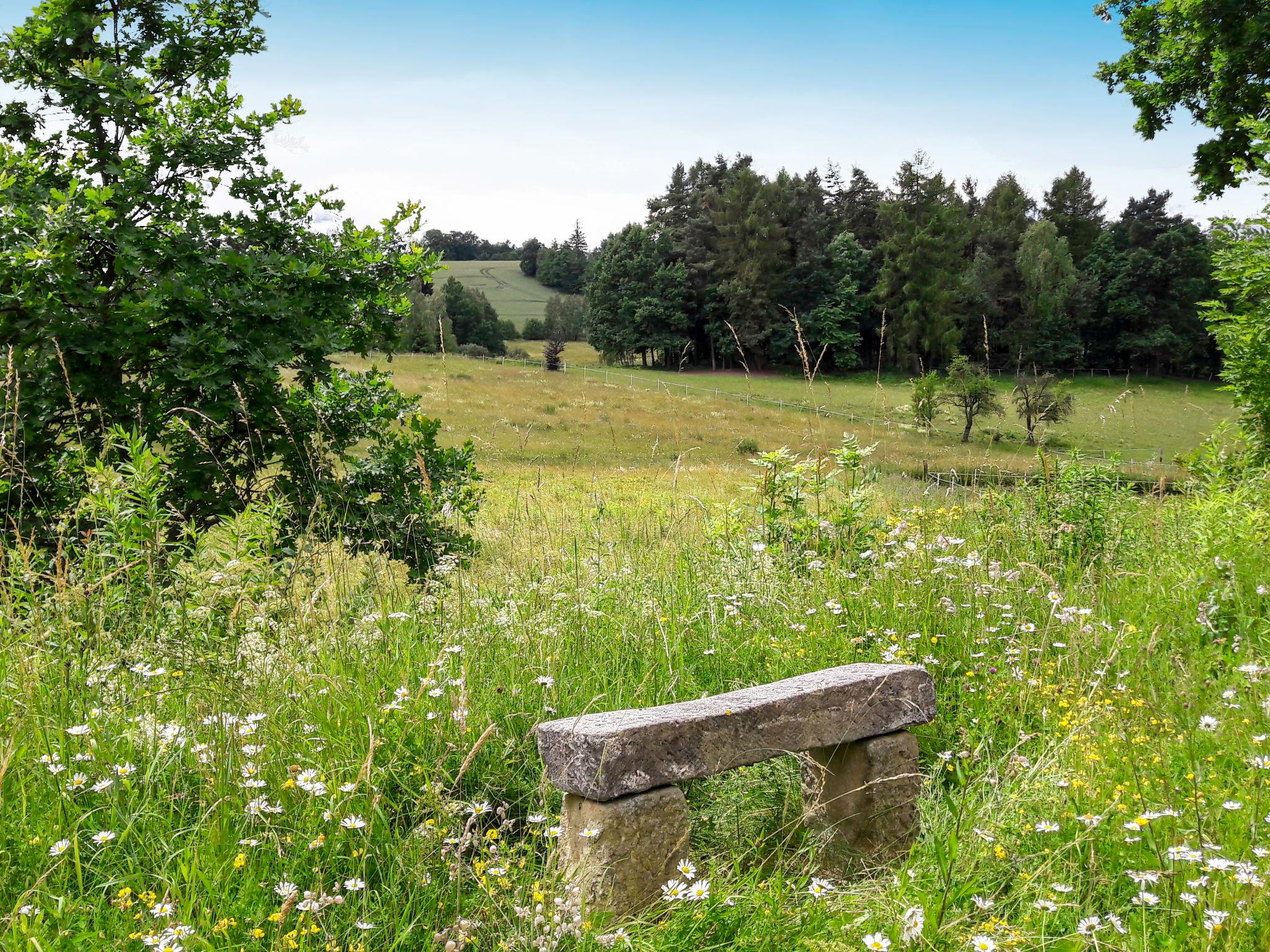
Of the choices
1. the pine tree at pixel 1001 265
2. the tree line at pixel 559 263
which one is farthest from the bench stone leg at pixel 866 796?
the tree line at pixel 559 263

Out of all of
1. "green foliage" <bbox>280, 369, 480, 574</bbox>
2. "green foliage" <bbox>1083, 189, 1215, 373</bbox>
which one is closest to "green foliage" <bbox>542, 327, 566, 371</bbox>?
"green foliage" <bbox>1083, 189, 1215, 373</bbox>

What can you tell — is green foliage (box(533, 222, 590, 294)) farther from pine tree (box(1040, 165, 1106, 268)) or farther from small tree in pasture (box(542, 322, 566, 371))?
pine tree (box(1040, 165, 1106, 268))

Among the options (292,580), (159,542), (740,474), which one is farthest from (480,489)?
(740,474)

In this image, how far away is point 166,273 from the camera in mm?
5980

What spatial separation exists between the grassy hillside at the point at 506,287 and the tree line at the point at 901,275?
26299 mm

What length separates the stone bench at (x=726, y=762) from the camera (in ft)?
8.33

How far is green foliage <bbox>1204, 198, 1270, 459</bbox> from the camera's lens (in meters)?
8.03

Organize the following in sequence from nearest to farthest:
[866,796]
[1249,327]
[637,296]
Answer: [866,796]
[1249,327]
[637,296]

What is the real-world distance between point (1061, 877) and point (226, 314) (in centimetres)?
584

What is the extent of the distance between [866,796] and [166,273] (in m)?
5.79

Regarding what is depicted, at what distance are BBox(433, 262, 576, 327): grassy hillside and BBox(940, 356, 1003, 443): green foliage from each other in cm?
5844

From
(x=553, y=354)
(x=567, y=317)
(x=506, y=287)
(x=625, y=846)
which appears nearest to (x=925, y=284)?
(x=553, y=354)

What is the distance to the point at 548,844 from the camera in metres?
2.56

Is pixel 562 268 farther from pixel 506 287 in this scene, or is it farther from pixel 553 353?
pixel 553 353
